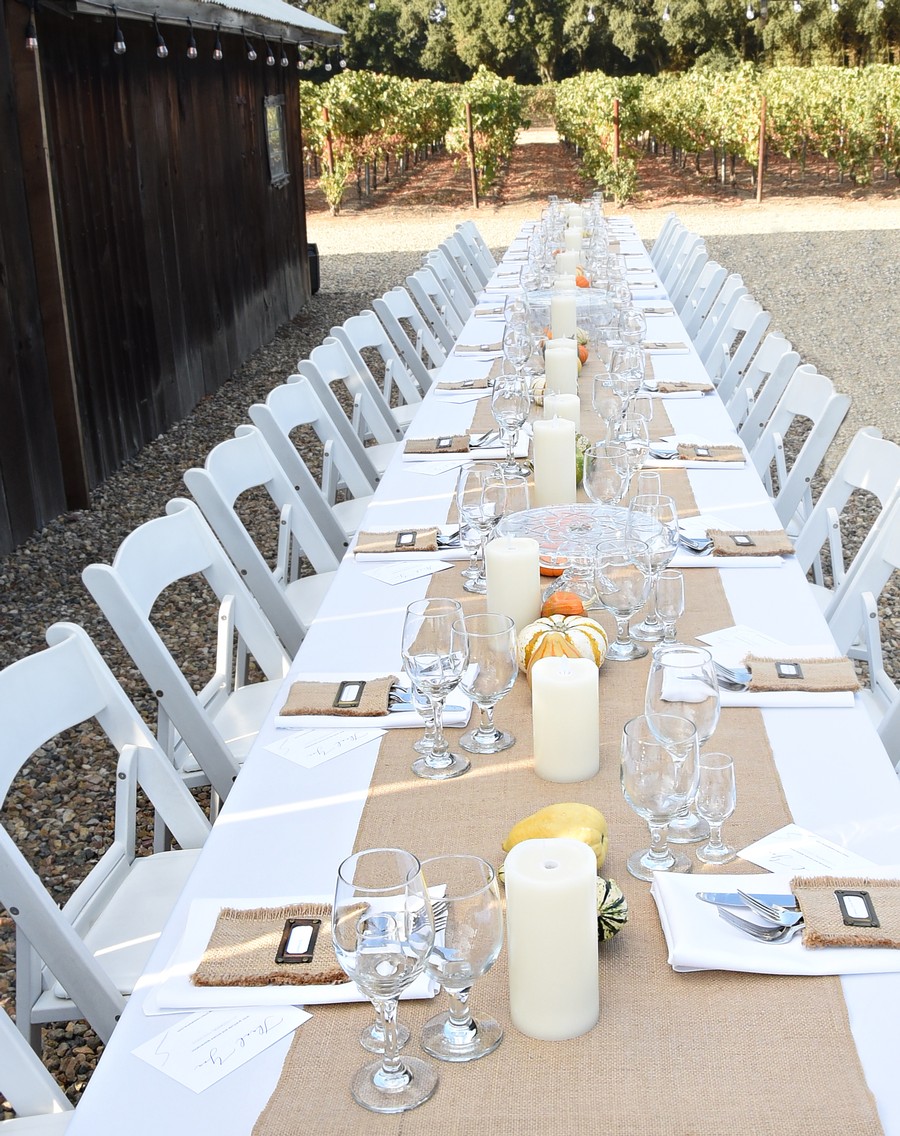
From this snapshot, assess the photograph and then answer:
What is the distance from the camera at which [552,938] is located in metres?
1.38

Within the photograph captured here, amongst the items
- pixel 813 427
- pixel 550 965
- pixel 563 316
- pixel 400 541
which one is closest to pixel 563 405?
pixel 400 541

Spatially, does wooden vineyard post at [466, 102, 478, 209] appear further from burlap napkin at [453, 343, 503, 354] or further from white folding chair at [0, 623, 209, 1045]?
white folding chair at [0, 623, 209, 1045]

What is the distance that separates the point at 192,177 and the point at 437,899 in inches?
326

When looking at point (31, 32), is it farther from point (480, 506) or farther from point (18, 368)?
point (480, 506)

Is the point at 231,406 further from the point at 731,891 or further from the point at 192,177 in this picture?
the point at 731,891

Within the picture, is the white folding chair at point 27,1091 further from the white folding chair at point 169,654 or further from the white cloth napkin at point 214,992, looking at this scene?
the white folding chair at point 169,654

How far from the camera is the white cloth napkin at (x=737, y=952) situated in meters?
1.52

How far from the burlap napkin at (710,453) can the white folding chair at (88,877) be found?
6.45 feet

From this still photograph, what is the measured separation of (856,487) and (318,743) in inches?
81.7

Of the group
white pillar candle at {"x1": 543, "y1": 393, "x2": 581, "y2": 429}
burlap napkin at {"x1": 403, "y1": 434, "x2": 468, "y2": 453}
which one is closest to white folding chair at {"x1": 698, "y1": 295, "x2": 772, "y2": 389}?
burlap napkin at {"x1": 403, "y1": 434, "x2": 468, "y2": 453}

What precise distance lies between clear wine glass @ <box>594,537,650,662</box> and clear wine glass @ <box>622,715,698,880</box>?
0.71 metres

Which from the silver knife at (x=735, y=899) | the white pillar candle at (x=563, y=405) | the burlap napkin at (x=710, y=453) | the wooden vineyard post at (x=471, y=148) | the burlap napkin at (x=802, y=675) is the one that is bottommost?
the silver knife at (x=735, y=899)

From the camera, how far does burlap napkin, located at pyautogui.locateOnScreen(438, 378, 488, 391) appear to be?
197 inches

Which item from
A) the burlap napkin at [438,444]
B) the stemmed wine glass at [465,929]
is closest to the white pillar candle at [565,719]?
the stemmed wine glass at [465,929]
